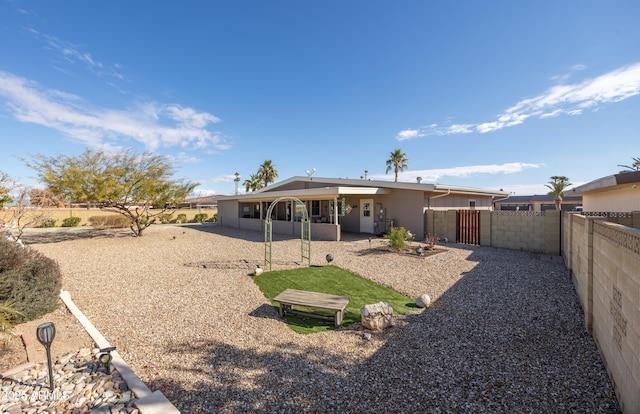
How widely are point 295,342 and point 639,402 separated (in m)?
4.00

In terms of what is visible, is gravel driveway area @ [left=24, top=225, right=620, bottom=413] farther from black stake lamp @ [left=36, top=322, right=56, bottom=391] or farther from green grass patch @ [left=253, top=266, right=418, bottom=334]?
black stake lamp @ [left=36, top=322, right=56, bottom=391]

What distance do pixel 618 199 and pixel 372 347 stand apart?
39.9 ft

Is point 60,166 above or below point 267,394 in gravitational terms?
above

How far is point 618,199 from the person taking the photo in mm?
10406

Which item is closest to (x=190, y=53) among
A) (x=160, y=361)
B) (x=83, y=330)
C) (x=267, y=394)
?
(x=83, y=330)

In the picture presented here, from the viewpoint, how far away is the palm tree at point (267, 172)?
4050 cm

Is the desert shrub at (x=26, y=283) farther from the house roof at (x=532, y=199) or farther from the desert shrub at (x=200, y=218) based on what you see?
the house roof at (x=532, y=199)

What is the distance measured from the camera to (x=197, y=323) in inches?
215

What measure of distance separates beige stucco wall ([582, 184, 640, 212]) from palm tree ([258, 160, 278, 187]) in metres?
34.0

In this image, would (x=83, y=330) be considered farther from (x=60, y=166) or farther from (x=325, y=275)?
(x=60, y=166)

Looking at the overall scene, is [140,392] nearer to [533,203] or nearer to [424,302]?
[424,302]

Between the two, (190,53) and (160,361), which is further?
(190,53)

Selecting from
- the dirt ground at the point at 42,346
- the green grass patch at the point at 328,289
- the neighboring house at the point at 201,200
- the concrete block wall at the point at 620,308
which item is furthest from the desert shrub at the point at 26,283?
the neighboring house at the point at 201,200

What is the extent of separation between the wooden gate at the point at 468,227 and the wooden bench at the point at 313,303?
1064 cm
